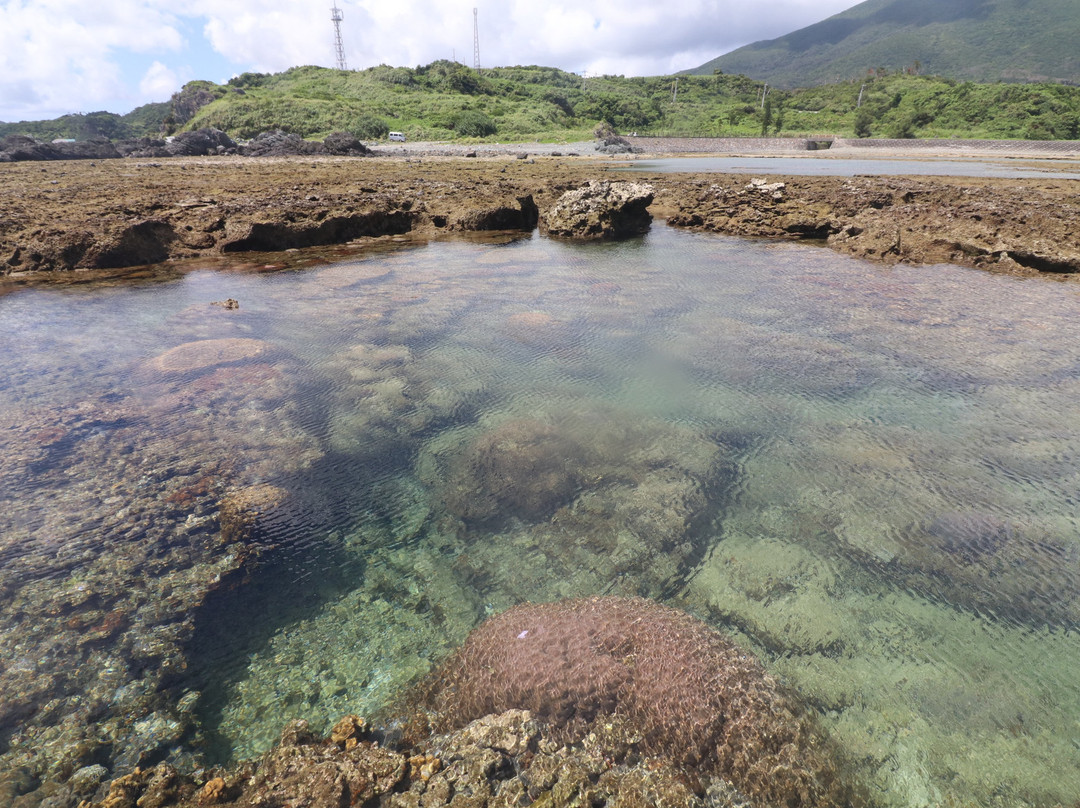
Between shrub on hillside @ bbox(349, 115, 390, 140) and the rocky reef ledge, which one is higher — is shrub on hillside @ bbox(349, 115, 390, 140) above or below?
above

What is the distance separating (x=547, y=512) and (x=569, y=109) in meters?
85.5

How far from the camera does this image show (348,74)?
7812 centimetres

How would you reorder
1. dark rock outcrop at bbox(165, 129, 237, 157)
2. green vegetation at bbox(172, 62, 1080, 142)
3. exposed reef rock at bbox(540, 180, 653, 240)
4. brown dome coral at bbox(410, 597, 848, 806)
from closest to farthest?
1. brown dome coral at bbox(410, 597, 848, 806)
2. exposed reef rock at bbox(540, 180, 653, 240)
3. dark rock outcrop at bbox(165, 129, 237, 157)
4. green vegetation at bbox(172, 62, 1080, 142)

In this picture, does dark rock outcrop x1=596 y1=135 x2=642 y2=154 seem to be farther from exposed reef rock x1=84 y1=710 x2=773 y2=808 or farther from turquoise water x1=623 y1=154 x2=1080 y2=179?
exposed reef rock x1=84 y1=710 x2=773 y2=808

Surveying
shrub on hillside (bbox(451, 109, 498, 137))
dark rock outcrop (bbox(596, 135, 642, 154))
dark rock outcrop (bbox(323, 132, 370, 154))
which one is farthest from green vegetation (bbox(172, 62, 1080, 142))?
dark rock outcrop (bbox(323, 132, 370, 154))

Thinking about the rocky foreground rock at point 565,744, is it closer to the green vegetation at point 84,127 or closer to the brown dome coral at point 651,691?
the brown dome coral at point 651,691

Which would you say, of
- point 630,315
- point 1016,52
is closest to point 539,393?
point 630,315

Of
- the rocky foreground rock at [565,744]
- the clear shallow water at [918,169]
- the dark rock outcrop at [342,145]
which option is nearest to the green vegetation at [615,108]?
the dark rock outcrop at [342,145]

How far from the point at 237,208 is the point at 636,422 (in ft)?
35.3

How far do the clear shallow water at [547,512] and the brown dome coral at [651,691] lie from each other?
0.67 ft

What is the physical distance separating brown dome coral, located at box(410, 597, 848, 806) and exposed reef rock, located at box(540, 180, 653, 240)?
36.5ft

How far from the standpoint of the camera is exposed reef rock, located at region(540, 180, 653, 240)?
12.4 metres

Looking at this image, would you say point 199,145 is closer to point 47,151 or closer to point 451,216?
point 47,151

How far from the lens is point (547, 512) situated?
3.40 metres
